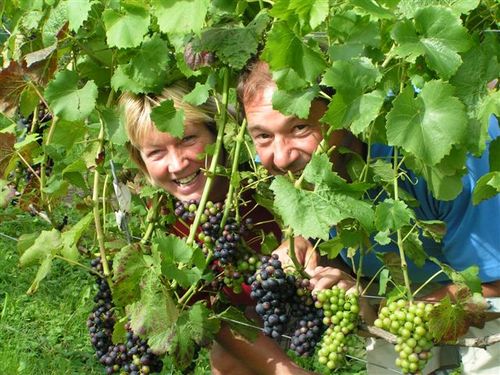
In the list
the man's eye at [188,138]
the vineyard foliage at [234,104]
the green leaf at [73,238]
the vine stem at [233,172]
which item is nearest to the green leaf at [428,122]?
the vineyard foliage at [234,104]

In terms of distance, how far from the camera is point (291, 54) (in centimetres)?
183

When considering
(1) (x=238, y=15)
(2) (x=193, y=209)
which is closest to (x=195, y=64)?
(1) (x=238, y=15)

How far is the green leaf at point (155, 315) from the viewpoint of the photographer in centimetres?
214

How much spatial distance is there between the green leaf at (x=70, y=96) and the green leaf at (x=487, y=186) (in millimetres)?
915

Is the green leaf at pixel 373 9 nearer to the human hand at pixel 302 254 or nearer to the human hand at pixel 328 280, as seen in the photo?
the human hand at pixel 328 280

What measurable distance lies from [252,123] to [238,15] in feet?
0.77

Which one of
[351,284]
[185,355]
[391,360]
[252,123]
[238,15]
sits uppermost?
[238,15]

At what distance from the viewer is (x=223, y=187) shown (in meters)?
2.62

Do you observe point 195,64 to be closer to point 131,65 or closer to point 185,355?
point 131,65

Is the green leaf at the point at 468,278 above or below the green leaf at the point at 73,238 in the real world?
above

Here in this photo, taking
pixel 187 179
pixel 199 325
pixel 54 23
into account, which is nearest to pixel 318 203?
pixel 199 325

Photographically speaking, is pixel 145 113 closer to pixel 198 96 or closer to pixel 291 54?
pixel 198 96

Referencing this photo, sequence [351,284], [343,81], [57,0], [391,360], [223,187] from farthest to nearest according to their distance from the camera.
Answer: [391,360] → [223,187] → [57,0] → [351,284] → [343,81]

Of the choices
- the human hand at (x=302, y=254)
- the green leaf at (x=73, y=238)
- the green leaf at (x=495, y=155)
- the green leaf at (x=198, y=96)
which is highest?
the green leaf at (x=495, y=155)
